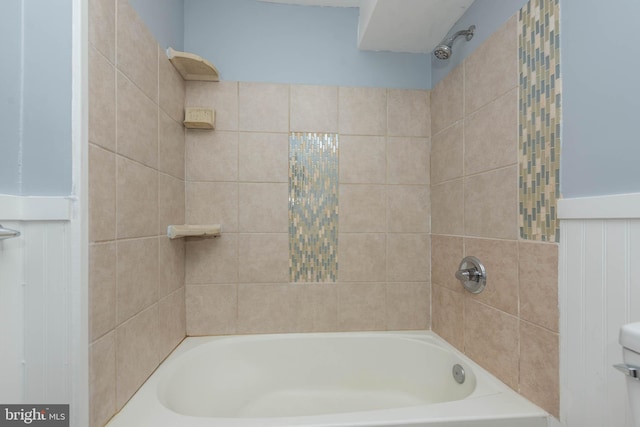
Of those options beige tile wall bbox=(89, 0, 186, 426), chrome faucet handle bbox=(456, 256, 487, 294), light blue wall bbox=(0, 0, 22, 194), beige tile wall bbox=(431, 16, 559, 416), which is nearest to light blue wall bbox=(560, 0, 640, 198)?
beige tile wall bbox=(431, 16, 559, 416)

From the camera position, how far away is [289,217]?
5.73 ft

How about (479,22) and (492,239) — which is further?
(479,22)

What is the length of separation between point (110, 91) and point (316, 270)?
124 cm

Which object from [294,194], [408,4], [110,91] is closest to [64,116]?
[110,91]

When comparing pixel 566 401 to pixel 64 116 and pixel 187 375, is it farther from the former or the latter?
pixel 64 116

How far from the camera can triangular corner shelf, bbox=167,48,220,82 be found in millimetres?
1452

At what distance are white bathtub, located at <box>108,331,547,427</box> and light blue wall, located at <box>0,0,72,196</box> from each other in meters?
0.88

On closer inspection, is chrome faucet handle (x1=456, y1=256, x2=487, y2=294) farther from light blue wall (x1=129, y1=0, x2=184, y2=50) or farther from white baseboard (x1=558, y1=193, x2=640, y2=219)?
light blue wall (x1=129, y1=0, x2=184, y2=50)

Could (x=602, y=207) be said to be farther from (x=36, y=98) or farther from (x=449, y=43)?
(x=36, y=98)

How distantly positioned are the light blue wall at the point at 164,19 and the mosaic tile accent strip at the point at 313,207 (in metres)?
0.74

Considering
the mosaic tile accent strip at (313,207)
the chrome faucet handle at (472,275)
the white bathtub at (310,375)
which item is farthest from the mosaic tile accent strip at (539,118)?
the mosaic tile accent strip at (313,207)

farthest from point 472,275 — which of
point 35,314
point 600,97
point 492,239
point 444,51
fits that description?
point 35,314

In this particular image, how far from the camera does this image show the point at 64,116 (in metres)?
0.82

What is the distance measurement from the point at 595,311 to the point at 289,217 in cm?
131
